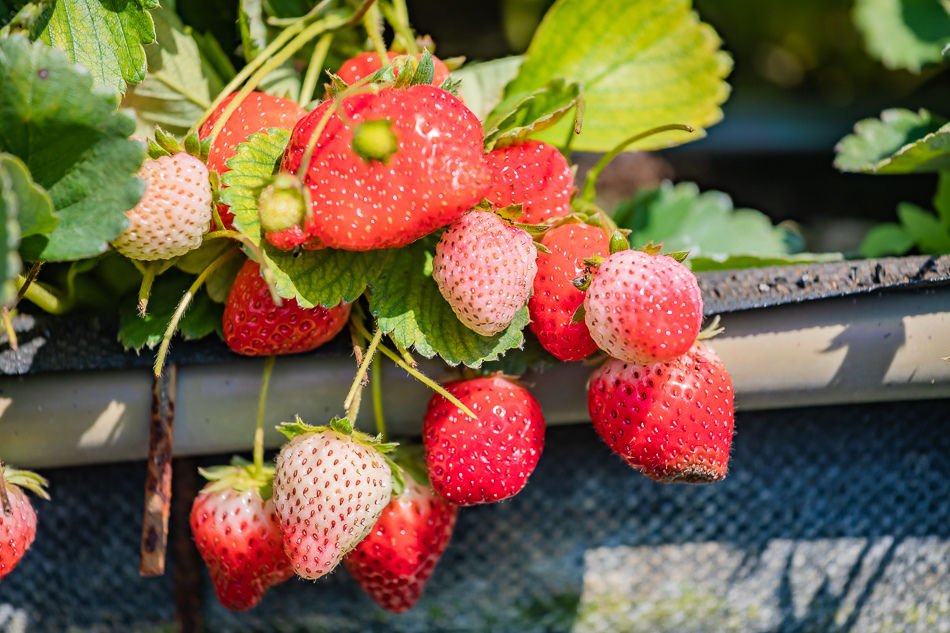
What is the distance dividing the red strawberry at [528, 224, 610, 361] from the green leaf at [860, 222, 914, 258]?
0.32 metres

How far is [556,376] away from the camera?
0.41 meters

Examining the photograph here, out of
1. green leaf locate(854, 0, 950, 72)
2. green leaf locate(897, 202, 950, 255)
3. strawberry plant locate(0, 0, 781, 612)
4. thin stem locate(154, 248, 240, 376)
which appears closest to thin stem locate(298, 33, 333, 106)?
strawberry plant locate(0, 0, 781, 612)

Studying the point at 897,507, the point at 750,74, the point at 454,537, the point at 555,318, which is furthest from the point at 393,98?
the point at 750,74

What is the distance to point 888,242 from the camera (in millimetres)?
579

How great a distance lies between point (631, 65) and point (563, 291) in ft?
0.75

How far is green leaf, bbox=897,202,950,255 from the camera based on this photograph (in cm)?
56

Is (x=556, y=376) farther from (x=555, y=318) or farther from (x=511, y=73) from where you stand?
(x=511, y=73)

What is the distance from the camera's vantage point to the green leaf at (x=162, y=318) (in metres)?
0.39

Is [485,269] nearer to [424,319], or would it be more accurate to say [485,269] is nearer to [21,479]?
[424,319]

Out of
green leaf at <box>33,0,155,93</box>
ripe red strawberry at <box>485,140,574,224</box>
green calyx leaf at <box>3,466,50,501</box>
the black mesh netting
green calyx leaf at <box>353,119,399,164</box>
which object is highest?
green leaf at <box>33,0,155,93</box>

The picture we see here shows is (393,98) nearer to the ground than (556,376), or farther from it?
farther from it

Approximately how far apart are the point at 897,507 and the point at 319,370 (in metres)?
0.40

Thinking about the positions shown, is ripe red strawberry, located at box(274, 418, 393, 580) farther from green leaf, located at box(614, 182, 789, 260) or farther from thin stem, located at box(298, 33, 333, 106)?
green leaf, located at box(614, 182, 789, 260)

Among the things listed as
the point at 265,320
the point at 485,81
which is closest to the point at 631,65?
the point at 485,81
